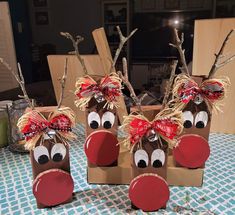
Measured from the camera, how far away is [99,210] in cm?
55

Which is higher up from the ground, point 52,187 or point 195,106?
point 195,106

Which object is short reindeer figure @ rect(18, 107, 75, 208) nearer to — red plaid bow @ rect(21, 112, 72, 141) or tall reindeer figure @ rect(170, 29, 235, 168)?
red plaid bow @ rect(21, 112, 72, 141)

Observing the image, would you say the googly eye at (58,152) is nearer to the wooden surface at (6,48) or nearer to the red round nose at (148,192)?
the red round nose at (148,192)

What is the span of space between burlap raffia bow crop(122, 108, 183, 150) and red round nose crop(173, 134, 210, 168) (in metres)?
0.11

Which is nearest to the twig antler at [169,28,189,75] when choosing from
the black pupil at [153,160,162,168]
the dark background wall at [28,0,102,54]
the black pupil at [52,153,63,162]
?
the black pupil at [153,160,162,168]

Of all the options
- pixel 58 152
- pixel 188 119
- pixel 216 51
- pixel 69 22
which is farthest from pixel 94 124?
pixel 69 22

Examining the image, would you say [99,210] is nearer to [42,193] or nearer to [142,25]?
[42,193]

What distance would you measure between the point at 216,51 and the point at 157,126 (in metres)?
0.49

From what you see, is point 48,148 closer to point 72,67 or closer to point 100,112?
point 100,112

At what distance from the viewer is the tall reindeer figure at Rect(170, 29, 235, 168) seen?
1.92 feet

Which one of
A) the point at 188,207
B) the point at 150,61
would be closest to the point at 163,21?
the point at 150,61

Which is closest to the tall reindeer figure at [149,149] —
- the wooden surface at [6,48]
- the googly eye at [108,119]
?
the googly eye at [108,119]

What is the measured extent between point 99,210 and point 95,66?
50 cm

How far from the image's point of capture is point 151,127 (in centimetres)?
51
